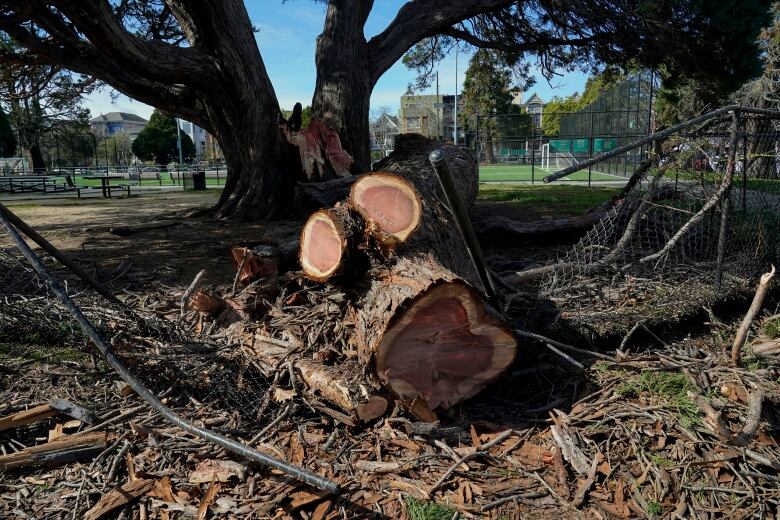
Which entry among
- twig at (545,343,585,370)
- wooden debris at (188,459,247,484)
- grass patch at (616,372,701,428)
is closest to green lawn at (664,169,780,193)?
grass patch at (616,372,701,428)

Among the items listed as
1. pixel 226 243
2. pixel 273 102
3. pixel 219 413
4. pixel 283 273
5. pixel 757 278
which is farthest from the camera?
pixel 273 102

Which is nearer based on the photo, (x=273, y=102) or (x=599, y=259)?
(x=599, y=259)

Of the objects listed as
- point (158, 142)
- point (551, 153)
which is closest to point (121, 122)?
point (158, 142)

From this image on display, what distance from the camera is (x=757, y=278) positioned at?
4.21 metres

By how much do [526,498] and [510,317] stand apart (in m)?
1.53

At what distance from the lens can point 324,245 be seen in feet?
12.1

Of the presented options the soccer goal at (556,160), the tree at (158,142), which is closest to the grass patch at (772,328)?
the soccer goal at (556,160)

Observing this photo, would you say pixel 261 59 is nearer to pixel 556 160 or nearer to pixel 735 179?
pixel 735 179

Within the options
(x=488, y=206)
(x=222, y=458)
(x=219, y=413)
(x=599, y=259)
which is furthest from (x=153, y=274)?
(x=488, y=206)

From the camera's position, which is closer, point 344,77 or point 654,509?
point 654,509

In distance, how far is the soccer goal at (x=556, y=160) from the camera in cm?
2487

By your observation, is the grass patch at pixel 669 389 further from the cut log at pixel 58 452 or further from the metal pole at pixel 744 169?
the cut log at pixel 58 452

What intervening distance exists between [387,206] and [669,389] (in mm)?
1882

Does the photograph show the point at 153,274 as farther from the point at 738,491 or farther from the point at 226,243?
the point at 738,491
